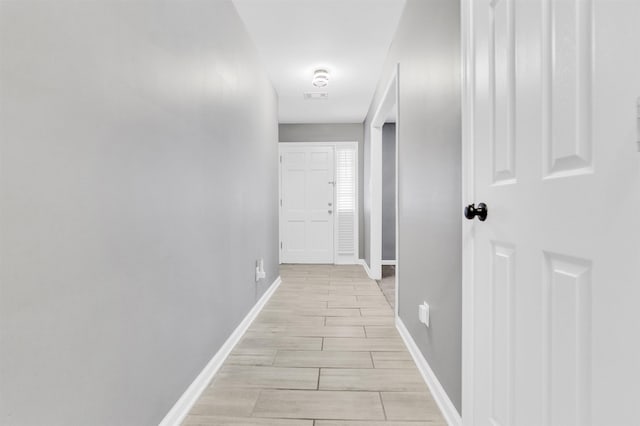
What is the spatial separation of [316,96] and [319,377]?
342cm

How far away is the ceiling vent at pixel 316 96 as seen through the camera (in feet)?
14.3

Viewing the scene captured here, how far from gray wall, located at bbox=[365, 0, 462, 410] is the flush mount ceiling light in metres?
1.21

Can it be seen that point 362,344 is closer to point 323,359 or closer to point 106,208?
point 323,359

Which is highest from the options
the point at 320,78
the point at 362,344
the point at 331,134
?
the point at 320,78

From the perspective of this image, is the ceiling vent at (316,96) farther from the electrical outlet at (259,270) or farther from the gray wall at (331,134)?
the electrical outlet at (259,270)

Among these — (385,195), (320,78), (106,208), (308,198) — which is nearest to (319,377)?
(106,208)

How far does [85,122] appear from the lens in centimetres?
97

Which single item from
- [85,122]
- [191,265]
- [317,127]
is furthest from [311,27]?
[317,127]

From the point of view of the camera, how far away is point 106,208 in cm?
105

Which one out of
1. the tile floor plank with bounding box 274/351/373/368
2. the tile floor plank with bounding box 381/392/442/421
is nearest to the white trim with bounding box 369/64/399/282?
the tile floor plank with bounding box 274/351/373/368

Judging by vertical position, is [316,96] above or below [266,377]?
above

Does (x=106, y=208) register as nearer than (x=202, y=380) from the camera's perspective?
Yes

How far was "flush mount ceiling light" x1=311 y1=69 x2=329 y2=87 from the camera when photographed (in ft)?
12.1

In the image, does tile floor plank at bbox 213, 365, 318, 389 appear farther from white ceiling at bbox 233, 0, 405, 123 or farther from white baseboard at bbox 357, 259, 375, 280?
white baseboard at bbox 357, 259, 375, 280
